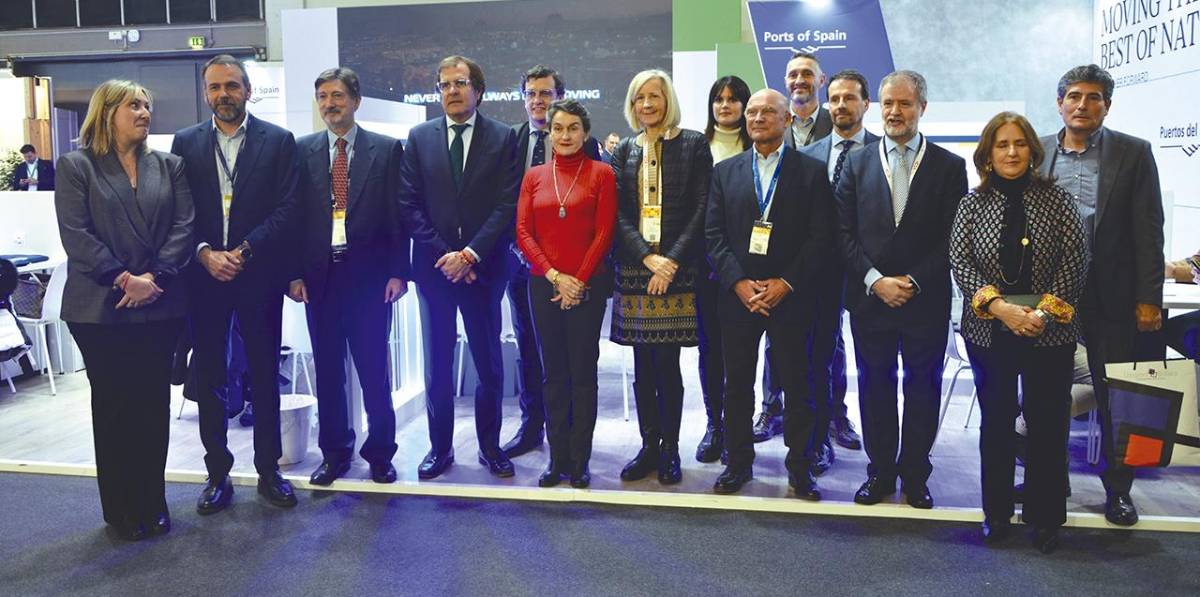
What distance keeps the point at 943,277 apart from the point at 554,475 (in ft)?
5.57

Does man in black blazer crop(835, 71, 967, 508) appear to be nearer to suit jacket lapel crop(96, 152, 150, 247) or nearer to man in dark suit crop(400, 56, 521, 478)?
man in dark suit crop(400, 56, 521, 478)

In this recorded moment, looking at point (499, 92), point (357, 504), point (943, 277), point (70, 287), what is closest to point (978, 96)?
point (499, 92)

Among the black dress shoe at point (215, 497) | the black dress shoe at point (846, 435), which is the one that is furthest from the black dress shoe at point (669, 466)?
the black dress shoe at point (215, 497)

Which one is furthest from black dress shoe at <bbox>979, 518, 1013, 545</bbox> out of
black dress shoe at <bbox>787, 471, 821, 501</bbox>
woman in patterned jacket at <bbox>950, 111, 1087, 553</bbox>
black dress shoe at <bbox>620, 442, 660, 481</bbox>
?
black dress shoe at <bbox>620, 442, 660, 481</bbox>

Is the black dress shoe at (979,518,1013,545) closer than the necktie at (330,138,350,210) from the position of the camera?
Yes

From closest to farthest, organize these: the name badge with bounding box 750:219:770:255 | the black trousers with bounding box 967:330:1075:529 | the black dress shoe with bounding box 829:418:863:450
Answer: the black trousers with bounding box 967:330:1075:529, the name badge with bounding box 750:219:770:255, the black dress shoe with bounding box 829:418:863:450

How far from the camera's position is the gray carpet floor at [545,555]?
3.03 meters

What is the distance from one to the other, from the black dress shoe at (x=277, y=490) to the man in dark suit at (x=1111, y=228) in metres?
3.08

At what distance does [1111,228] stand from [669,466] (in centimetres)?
187

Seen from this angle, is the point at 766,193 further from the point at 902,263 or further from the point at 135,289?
the point at 135,289

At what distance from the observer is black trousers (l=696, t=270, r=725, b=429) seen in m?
3.95

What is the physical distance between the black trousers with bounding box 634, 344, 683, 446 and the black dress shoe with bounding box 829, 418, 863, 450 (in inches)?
40.1

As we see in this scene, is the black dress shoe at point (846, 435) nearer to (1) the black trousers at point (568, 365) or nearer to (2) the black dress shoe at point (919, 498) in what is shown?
(2) the black dress shoe at point (919, 498)

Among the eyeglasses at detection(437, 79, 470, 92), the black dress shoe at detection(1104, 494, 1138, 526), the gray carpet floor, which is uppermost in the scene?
the eyeglasses at detection(437, 79, 470, 92)
